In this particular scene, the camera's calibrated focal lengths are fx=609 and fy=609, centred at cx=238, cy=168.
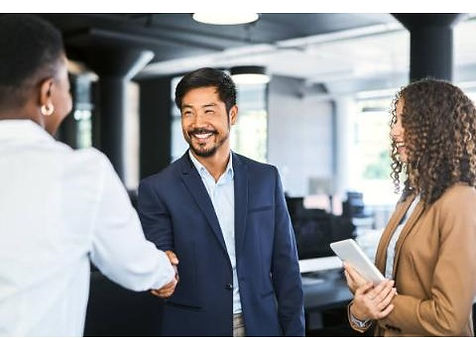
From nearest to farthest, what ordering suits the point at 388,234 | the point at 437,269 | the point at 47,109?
the point at 47,109 → the point at 437,269 → the point at 388,234

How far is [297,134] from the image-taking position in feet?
46.2

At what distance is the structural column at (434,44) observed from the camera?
5.71m

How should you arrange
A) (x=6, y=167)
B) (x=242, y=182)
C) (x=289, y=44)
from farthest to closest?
(x=289, y=44)
(x=242, y=182)
(x=6, y=167)

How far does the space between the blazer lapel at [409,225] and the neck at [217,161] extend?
28.5 inches

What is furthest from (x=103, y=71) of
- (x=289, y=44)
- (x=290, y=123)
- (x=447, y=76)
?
(x=447, y=76)

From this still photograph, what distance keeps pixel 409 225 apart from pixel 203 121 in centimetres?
80

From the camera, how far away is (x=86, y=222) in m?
1.33

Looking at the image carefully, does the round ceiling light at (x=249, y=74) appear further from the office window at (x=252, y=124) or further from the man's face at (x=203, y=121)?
the man's face at (x=203, y=121)

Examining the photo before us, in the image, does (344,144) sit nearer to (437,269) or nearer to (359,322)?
(359,322)

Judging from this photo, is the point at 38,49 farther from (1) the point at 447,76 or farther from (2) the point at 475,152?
(1) the point at 447,76

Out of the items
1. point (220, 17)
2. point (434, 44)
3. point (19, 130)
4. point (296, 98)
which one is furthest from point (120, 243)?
point (296, 98)

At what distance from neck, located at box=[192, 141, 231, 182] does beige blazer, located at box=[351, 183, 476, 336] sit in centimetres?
73

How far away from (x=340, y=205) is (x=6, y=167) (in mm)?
3803

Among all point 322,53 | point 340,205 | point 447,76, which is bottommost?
point 340,205
